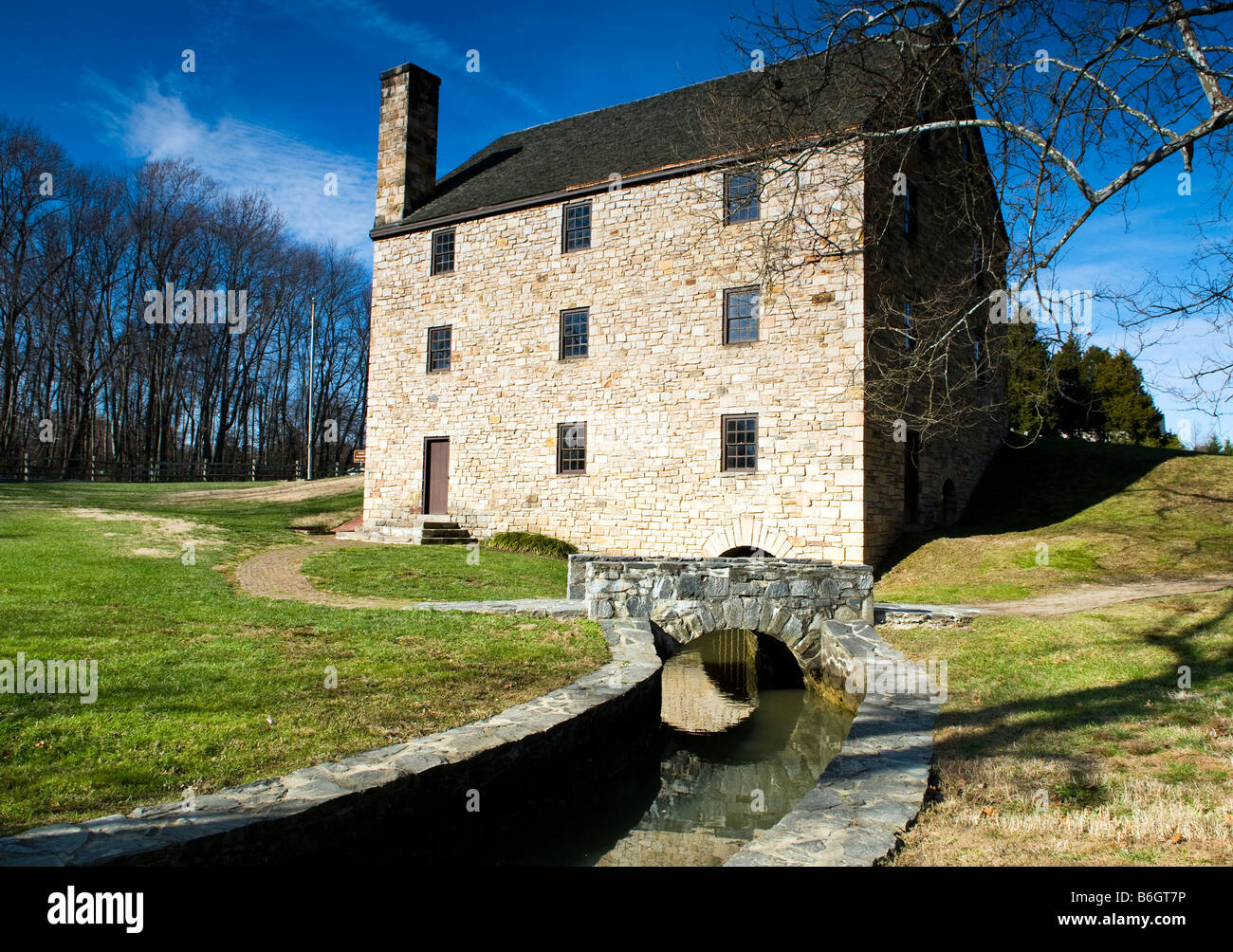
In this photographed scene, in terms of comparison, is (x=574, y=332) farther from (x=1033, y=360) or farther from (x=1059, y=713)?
(x=1059, y=713)

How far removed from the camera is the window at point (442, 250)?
21.0 metres

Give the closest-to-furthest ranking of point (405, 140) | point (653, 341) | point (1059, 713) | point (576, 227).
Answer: point (1059, 713), point (653, 341), point (576, 227), point (405, 140)

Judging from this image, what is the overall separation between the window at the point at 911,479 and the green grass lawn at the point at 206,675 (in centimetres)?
1028

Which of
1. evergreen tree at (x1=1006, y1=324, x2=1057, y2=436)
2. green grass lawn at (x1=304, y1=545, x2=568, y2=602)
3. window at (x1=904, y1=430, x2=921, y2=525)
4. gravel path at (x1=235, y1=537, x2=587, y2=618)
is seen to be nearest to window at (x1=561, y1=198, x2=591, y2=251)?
green grass lawn at (x1=304, y1=545, x2=568, y2=602)

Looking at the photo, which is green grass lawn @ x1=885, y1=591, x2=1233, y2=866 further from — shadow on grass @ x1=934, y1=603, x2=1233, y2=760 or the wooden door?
the wooden door

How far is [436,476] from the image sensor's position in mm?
20969

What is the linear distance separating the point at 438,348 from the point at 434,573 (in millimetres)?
8175

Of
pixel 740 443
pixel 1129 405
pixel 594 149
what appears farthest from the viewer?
pixel 1129 405

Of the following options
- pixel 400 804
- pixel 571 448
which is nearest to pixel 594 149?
pixel 571 448

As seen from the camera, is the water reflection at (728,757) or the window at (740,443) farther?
the window at (740,443)

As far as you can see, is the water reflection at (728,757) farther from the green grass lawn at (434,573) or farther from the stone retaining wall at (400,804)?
the green grass lawn at (434,573)

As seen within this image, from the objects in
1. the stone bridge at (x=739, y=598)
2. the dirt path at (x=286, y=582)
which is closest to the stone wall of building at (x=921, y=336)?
the stone bridge at (x=739, y=598)
